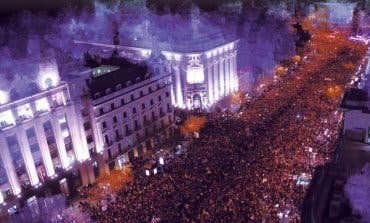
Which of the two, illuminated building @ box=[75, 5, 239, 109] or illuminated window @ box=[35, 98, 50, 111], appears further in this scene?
illuminated building @ box=[75, 5, 239, 109]

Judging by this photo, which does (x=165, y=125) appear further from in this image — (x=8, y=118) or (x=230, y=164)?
(x=8, y=118)

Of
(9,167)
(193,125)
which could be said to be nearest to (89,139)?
(9,167)

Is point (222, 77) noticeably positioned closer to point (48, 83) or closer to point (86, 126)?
point (86, 126)

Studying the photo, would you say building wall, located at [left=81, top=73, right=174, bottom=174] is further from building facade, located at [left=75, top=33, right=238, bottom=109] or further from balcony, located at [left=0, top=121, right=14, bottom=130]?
balcony, located at [left=0, top=121, right=14, bottom=130]

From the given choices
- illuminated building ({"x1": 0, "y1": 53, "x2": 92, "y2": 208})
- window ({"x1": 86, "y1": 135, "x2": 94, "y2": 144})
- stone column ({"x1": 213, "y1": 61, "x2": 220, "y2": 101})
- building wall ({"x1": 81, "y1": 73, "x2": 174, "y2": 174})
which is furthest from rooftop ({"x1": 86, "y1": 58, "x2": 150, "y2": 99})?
stone column ({"x1": 213, "y1": 61, "x2": 220, "y2": 101})

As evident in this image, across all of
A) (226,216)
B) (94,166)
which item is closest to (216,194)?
(226,216)

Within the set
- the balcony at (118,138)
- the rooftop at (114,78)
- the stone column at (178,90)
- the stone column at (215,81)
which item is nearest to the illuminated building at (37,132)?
the rooftop at (114,78)

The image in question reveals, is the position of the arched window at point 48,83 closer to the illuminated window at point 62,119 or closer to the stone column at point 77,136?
the stone column at point 77,136
